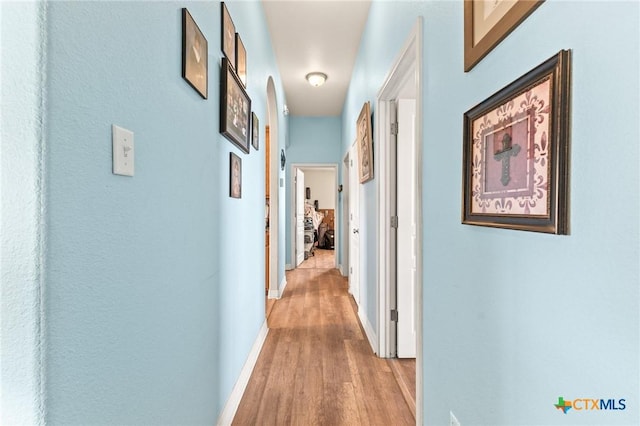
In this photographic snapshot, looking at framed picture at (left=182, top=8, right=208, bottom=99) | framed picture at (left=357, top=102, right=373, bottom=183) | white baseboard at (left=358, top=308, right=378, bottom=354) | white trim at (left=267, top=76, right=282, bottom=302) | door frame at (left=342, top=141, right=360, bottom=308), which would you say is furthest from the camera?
white trim at (left=267, top=76, right=282, bottom=302)

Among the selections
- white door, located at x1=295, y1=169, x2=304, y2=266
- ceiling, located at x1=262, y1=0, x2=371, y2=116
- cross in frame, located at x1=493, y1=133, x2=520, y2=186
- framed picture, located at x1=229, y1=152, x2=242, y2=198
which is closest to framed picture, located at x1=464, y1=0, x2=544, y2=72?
cross in frame, located at x1=493, y1=133, x2=520, y2=186

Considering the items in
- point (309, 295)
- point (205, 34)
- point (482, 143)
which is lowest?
point (309, 295)

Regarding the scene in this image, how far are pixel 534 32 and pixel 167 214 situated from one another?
42.7 inches

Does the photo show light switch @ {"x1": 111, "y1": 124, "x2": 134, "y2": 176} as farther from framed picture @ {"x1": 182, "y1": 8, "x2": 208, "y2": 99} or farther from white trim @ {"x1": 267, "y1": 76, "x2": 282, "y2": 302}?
white trim @ {"x1": 267, "y1": 76, "x2": 282, "y2": 302}

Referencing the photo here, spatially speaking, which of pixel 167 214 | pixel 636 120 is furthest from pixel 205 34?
pixel 636 120

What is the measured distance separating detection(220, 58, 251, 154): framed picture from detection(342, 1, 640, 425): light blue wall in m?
0.95

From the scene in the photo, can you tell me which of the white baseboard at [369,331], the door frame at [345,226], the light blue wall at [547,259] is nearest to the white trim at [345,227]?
the door frame at [345,226]

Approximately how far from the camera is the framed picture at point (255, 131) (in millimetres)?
2412

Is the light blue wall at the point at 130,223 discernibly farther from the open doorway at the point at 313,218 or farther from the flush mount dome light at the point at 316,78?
the open doorway at the point at 313,218

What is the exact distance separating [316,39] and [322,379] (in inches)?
122

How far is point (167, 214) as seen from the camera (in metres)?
1.05

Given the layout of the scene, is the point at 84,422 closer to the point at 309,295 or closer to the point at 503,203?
the point at 503,203

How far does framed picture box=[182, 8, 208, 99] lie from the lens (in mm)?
1155

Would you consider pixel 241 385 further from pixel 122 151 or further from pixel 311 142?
pixel 311 142
